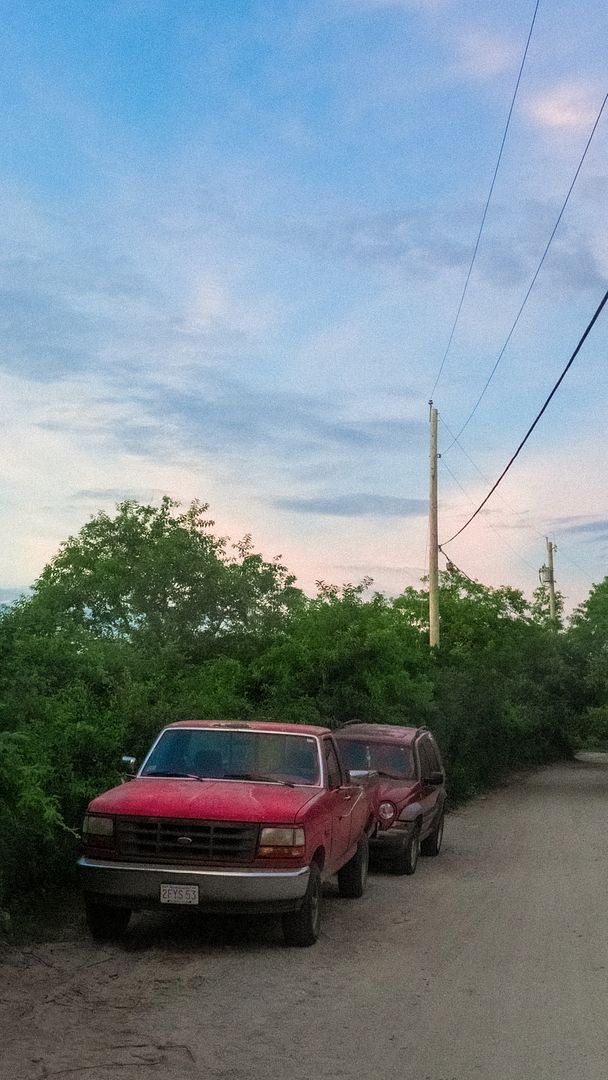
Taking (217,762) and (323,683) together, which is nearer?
(217,762)

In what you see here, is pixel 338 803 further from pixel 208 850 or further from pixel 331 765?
pixel 208 850

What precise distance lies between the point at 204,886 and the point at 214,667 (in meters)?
9.26

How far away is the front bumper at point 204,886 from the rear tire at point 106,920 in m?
0.19

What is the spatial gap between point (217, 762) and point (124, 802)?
135 centimetres

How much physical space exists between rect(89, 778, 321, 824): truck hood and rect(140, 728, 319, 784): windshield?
1.11 feet

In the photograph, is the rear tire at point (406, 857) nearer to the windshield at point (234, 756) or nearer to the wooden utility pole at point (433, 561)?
the windshield at point (234, 756)

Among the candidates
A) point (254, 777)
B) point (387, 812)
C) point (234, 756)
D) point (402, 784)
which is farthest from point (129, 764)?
point (402, 784)

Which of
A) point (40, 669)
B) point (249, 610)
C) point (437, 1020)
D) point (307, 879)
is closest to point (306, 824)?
point (307, 879)

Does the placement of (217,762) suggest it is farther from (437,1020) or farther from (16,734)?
(437,1020)

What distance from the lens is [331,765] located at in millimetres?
11188

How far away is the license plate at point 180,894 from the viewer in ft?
29.4

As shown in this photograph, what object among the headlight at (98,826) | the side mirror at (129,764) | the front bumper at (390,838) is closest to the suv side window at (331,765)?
the side mirror at (129,764)

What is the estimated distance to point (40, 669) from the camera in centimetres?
1271

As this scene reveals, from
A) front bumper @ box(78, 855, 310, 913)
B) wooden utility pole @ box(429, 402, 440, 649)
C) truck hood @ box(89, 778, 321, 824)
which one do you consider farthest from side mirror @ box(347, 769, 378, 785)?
wooden utility pole @ box(429, 402, 440, 649)
